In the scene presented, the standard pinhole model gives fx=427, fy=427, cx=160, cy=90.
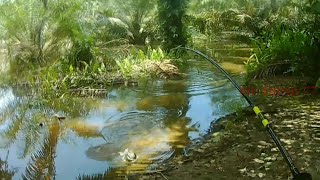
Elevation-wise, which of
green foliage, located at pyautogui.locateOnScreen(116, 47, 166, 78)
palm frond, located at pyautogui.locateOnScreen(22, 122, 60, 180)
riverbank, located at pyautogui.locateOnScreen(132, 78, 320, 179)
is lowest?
palm frond, located at pyautogui.locateOnScreen(22, 122, 60, 180)

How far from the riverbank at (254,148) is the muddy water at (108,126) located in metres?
0.36

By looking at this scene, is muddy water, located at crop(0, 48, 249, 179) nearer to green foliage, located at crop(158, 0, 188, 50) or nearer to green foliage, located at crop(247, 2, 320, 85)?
green foliage, located at crop(247, 2, 320, 85)

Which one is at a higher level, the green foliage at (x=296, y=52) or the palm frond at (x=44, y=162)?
the green foliage at (x=296, y=52)

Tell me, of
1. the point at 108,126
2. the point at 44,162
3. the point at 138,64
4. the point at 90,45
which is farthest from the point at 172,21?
the point at 44,162

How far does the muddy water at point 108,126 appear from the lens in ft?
15.2

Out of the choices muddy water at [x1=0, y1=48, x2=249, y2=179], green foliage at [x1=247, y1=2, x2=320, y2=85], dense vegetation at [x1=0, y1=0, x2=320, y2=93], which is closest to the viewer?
muddy water at [x1=0, y1=48, x2=249, y2=179]

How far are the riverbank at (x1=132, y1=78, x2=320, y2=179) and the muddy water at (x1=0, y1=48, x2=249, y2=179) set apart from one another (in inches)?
14.1

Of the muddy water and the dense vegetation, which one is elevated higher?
the dense vegetation

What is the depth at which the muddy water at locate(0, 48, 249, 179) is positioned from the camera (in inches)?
183

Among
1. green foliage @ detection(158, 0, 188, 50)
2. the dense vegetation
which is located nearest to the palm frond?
the dense vegetation

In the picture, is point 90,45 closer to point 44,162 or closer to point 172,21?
point 172,21

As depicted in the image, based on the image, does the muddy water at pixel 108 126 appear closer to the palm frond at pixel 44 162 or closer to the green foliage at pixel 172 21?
the palm frond at pixel 44 162

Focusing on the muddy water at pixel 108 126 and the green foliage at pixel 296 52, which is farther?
the green foliage at pixel 296 52

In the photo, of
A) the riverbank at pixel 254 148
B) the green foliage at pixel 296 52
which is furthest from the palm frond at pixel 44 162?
the green foliage at pixel 296 52
